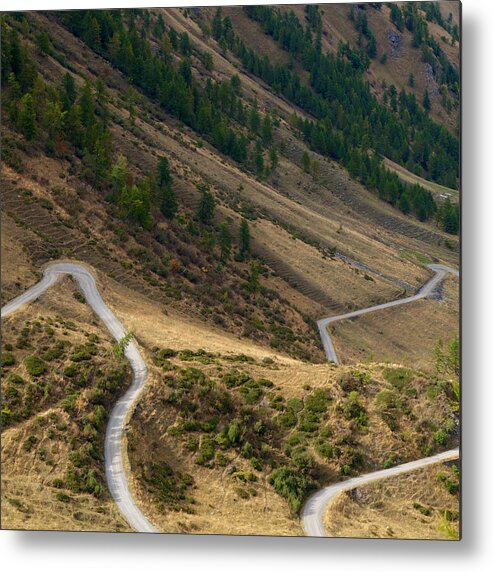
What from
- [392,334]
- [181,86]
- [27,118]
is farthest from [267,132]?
[27,118]

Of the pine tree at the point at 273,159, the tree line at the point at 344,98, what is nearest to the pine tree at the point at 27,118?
the pine tree at the point at 273,159

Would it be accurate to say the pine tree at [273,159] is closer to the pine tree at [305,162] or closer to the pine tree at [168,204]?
the pine tree at [305,162]

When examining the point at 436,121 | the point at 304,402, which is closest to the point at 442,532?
the point at 304,402

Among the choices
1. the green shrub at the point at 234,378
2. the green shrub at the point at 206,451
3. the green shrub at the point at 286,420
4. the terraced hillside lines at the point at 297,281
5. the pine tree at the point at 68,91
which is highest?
the green shrub at the point at 286,420

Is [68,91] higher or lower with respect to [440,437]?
lower

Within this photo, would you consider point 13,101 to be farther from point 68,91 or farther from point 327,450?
point 327,450
